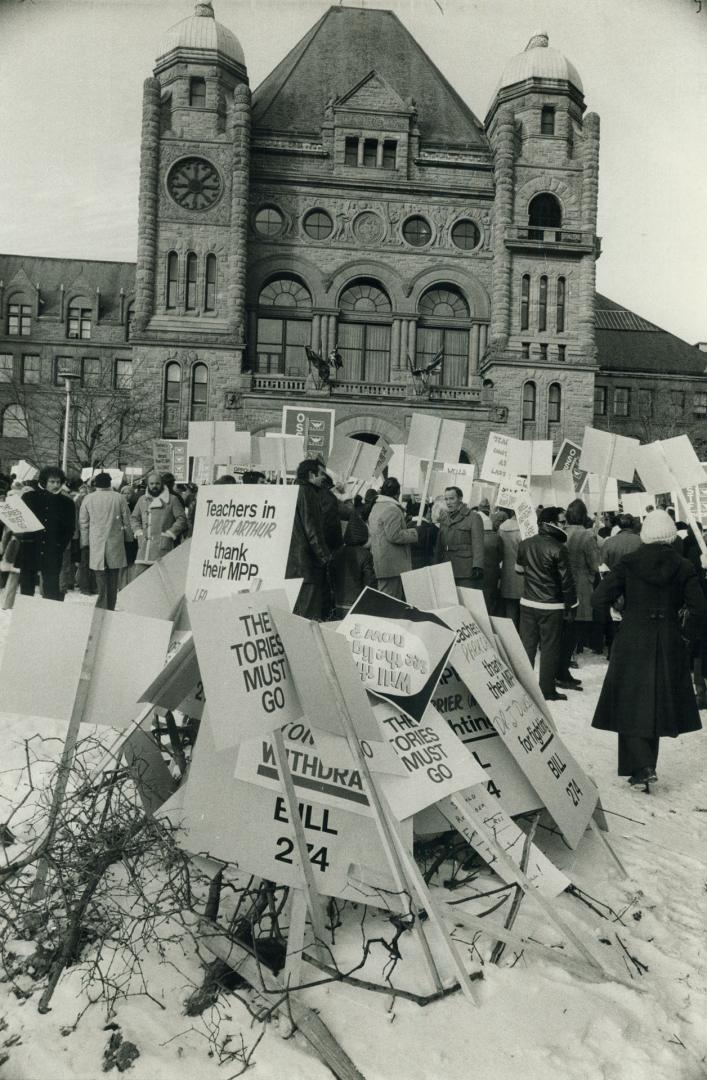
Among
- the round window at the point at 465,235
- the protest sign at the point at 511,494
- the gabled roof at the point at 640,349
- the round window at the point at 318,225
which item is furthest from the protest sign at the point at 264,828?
the gabled roof at the point at 640,349

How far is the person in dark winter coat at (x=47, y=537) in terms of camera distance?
1046 centimetres

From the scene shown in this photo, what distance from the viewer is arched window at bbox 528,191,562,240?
121 feet

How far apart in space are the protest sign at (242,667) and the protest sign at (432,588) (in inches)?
51.4

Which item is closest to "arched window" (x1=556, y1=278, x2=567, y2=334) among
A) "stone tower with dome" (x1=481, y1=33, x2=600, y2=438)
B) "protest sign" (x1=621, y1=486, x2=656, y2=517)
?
"stone tower with dome" (x1=481, y1=33, x2=600, y2=438)

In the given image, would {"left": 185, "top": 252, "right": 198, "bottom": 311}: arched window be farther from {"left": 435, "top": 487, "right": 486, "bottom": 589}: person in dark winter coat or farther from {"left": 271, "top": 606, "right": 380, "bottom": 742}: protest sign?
{"left": 271, "top": 606, "right": 380, "bottom": 742}: protest sign

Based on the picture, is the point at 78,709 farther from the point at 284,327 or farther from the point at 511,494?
the point at 284,327

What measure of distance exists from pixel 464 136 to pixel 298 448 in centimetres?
3139

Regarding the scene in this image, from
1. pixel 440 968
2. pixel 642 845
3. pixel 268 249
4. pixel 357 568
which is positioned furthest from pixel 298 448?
pixel 268 249

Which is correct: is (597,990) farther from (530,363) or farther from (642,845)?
(530,363)

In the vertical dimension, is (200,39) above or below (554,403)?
above

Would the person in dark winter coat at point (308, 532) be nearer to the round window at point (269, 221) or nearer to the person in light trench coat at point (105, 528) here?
the person in light trench coat at point (105, 528)

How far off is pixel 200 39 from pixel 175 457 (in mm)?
26883

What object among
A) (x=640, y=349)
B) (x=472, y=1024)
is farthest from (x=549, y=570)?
(x=640, y=349)

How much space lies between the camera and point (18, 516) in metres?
10.3
